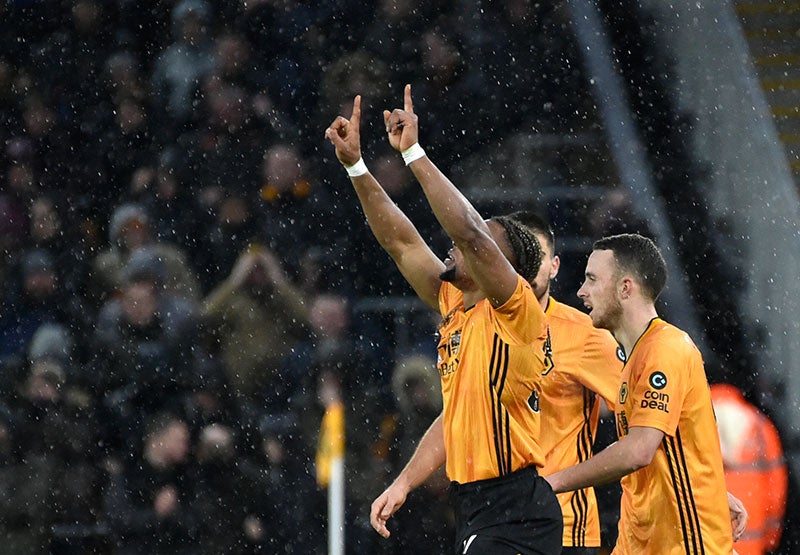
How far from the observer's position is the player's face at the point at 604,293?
443cm

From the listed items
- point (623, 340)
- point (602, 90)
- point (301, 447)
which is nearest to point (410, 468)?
point (623, 340)

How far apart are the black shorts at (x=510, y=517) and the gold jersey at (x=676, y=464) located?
27 cm

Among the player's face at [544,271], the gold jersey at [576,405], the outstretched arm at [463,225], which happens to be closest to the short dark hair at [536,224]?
the player's face at [544,271]

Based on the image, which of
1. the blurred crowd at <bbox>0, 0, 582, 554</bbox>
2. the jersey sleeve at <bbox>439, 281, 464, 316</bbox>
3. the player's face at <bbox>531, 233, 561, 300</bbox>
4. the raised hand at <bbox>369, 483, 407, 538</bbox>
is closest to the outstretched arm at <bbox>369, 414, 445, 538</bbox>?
the raised hand at <bbox>369, 483, 407, 538</bbox>

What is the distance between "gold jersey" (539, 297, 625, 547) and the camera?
4723 millimetres

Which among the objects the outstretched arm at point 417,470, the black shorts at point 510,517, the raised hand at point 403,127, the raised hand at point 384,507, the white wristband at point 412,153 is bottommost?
the black shorts at point 510,517

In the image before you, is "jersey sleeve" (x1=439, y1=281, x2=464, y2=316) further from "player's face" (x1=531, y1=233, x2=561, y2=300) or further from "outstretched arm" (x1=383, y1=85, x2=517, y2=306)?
"outstretched arm" (x1=383, y1=85, x2=517, y2=306)

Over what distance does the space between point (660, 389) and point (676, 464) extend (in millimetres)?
223

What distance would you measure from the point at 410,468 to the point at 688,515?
911 millimetres

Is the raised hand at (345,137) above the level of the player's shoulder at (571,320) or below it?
above

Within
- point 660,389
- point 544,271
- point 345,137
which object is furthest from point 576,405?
point 345,137

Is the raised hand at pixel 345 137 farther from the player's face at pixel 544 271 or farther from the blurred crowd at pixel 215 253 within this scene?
the blurred crowd at pixel 215 253

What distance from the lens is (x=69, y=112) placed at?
356 inches

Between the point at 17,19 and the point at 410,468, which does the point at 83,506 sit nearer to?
the point at 410,468
